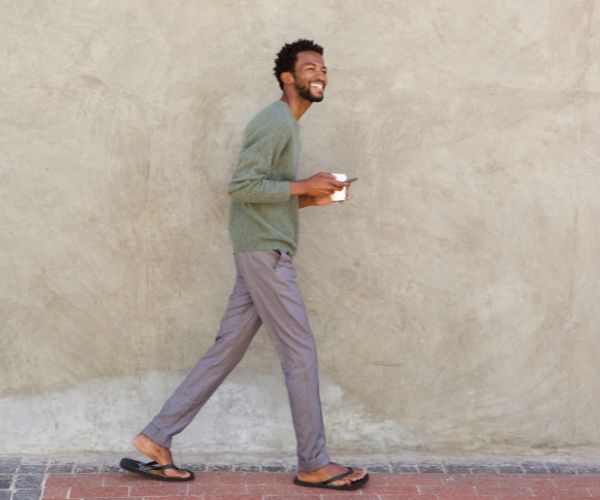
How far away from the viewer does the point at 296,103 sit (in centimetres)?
539

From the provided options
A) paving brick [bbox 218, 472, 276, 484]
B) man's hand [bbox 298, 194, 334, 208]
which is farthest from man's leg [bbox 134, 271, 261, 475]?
man's hand [bbox 298, 194, 334, 208]

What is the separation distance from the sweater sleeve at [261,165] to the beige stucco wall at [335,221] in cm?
50

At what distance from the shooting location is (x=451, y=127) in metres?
5.84

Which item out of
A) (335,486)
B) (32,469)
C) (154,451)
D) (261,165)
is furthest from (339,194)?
(32,469)

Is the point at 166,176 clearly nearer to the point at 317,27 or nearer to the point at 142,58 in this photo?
the point at 142,58

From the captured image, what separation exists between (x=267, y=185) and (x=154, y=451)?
1334 millimetres

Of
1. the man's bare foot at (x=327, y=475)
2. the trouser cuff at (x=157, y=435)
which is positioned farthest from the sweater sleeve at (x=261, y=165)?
the man's bare foot at (x=327, y=475)

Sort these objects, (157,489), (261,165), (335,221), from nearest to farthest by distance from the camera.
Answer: (261,165) → (157,489) → (335,221)

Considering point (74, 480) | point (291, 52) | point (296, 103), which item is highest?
point (291, 52)

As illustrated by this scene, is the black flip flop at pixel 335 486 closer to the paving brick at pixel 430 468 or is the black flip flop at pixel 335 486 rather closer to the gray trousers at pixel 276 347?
the gray trousers at pixel 276 347

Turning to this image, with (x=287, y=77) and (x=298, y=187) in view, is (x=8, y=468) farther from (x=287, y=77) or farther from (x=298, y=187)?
(x=287, y=77)

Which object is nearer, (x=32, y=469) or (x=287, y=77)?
(x=287, y=77)

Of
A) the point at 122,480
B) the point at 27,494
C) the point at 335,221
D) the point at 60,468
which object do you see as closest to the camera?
the point at 27,494

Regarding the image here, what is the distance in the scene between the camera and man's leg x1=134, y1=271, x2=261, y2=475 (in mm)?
5480
